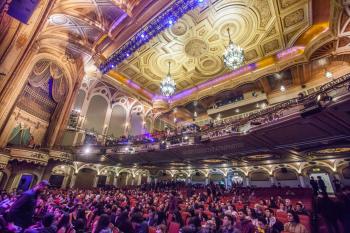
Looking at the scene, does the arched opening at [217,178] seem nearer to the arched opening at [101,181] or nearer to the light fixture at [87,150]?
the arched opening at [101,181]

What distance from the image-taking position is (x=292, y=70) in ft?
36.4

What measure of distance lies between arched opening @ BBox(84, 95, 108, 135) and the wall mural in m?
2.52

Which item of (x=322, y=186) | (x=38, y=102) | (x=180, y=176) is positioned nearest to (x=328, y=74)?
(x=322, y=186)

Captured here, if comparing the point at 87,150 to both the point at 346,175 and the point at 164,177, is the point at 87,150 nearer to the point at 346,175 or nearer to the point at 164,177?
the point at 164,177

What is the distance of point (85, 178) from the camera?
45.6 feet

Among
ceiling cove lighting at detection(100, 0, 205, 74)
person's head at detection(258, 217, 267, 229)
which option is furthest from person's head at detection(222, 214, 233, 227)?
ceiling cove lighting at detection(100, 0, 205, 74)

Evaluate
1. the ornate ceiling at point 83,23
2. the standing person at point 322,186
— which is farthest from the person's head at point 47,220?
the ornate ceiling at point 83,23

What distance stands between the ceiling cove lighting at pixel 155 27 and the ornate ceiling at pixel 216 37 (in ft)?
4.80

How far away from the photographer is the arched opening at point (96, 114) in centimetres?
1434

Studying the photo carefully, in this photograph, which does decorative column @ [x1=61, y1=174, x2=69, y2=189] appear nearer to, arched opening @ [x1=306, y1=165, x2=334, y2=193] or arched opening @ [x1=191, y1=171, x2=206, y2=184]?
arched opening @ [x1=191, y1=171, x2=206, y2=184]

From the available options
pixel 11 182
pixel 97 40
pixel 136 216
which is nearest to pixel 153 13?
pixel 97 40

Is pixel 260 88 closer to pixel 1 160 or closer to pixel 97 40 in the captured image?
pixel 97 40

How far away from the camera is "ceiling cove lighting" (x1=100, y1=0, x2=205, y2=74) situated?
7.60m

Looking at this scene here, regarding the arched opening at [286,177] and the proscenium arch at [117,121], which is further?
the proscenium arch at [117,121]
